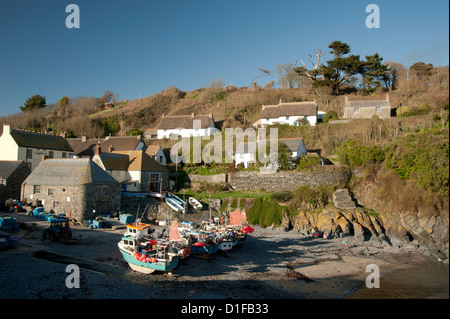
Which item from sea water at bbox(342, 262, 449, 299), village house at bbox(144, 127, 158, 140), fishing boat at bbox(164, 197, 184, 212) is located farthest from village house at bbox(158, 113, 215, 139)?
sea water at bbox(342, 262, 449, 299)

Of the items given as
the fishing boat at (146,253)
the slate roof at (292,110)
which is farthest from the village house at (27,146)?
the slate roof at (292,110)

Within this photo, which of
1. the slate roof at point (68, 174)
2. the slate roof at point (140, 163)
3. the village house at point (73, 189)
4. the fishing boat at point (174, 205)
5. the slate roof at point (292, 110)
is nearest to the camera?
the village house at point (73, 189)

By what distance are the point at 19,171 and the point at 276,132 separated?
3227 centimetres

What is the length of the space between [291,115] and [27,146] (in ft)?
120

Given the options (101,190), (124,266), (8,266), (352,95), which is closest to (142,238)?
(124,266)

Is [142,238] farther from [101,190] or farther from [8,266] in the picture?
[101,190]

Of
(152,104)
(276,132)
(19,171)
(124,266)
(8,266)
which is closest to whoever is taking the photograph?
(8,266)

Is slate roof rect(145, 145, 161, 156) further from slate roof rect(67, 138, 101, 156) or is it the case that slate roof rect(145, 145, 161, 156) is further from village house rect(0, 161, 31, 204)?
village house rect(0, 161, 31, 204)

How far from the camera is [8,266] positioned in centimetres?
1424

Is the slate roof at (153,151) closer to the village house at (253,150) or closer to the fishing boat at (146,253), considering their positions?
the village house at (253,150)

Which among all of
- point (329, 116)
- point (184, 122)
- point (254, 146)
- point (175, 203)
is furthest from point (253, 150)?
point (184, 122)

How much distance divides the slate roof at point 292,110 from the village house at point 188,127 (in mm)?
9385

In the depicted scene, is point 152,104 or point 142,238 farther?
point 152,104

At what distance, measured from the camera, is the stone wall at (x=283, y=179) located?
32969 millimetres
